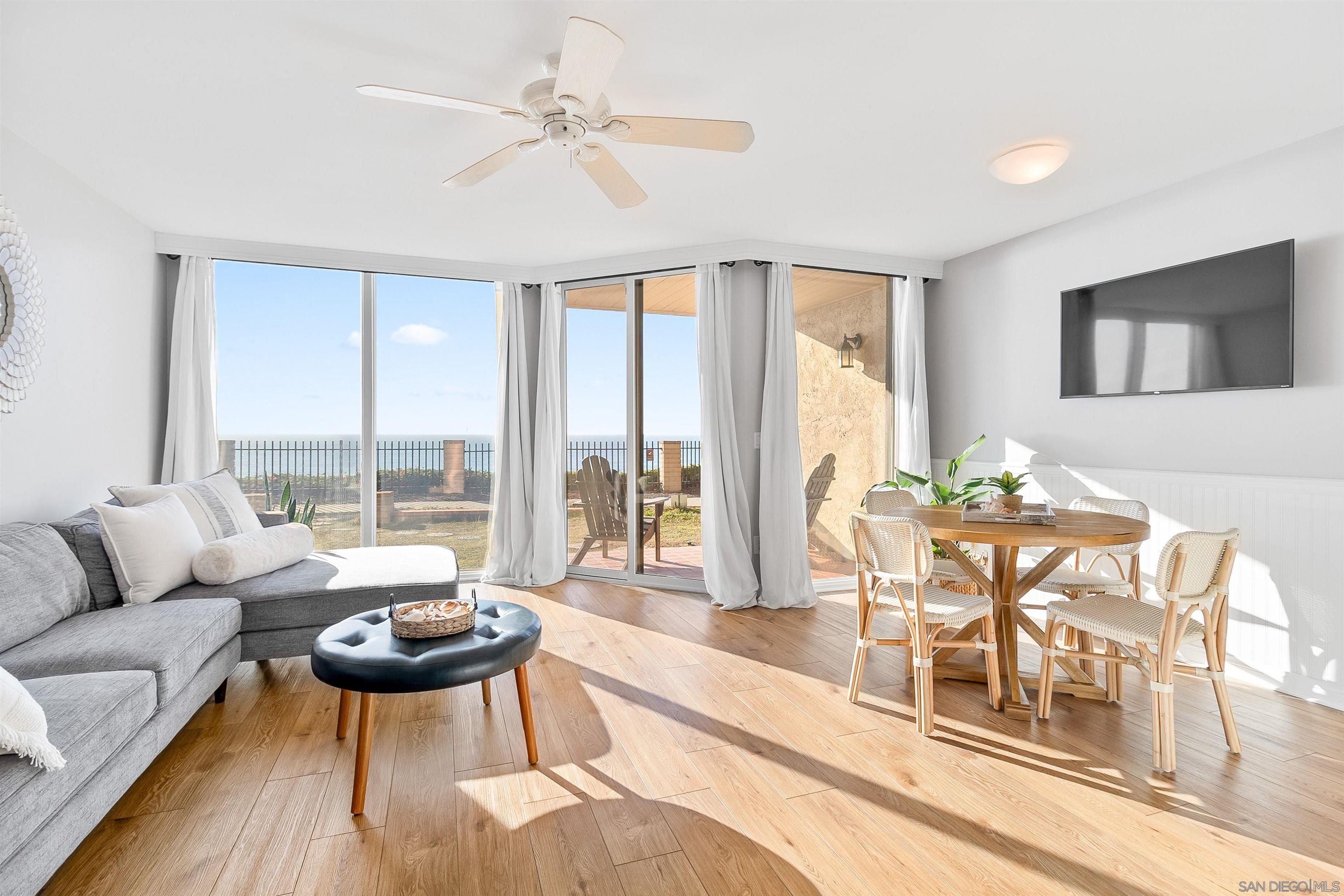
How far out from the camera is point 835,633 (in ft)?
12.7

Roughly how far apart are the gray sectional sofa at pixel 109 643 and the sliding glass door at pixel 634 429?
1.64 m

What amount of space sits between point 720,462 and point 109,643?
3.37 meters

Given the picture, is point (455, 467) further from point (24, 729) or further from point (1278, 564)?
point (1278, 564)

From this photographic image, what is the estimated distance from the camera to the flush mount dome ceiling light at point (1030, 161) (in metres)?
2.87

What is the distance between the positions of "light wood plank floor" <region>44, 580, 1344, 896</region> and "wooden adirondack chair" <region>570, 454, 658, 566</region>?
208 cm

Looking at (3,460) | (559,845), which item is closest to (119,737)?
(559,845)

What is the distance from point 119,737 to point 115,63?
229 cm

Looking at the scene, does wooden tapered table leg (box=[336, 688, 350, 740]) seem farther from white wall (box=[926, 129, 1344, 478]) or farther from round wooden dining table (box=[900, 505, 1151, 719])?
white wall (box=[926, 129, 1344, 478])

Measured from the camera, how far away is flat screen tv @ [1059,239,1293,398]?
298cm

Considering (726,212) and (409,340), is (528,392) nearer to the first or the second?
(409,340)

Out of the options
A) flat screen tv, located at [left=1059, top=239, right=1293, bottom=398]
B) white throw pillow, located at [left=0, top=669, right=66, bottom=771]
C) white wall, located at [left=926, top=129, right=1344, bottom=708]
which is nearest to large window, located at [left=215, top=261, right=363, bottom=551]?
white throw pillow, located at [left=0, top=669, right=66, bottom=771]

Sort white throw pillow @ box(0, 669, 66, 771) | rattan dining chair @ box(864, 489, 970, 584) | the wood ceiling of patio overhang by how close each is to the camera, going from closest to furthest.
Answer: white throw pillow @ box(0, 669, 66, 771) → rattan dining chair @ box(864, 489, 970, 584) → the wood ceiling of patio overhang

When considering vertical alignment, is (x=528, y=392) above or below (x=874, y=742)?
above

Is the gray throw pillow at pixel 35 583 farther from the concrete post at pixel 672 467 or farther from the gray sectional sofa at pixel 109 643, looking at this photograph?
the concrete post at pixel 672 467
